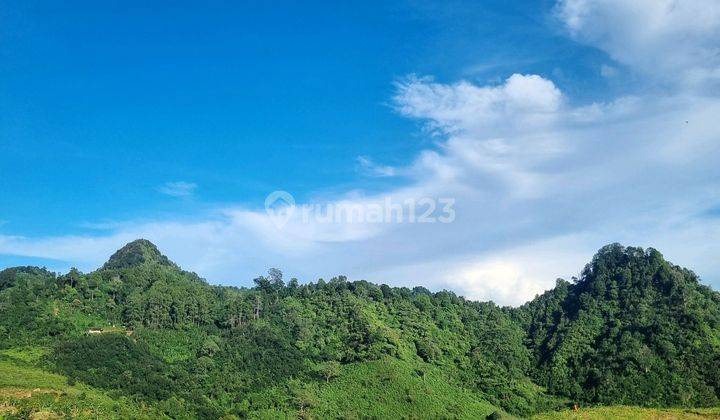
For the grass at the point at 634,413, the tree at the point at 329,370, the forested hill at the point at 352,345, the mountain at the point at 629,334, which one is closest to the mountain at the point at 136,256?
the forested hill at the point at 352,345

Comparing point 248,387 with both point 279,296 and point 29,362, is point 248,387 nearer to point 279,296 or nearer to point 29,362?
point 29,362

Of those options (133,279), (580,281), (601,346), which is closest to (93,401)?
(133,279)

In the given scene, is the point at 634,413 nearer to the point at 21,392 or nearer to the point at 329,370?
the point at 329,370

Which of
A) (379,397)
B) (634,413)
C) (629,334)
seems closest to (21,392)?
(379,397)

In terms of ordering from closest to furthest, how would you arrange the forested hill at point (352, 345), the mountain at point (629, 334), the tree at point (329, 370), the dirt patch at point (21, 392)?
the dirt patch at point (21, 392)
the forested hill at point (352, 345)
the tree at point (329, 370)
the mountain at point (629, 334)

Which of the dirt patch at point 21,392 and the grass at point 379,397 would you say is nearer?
the dirt patch at point 21,392

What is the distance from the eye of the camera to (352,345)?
94.9 meters

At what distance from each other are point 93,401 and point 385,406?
36188 mm

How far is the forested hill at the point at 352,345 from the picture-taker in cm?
7806

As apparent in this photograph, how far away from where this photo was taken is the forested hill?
78.1 meters

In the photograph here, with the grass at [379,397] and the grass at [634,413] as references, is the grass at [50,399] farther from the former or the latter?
the grass at [634,413]

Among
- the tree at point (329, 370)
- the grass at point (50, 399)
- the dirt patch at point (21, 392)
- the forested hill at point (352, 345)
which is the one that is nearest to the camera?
the grass at point (50, 399)

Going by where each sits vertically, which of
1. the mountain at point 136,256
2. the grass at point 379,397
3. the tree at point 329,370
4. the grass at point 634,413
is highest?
the mountain at point 136,256

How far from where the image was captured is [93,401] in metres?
64.8
